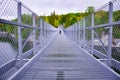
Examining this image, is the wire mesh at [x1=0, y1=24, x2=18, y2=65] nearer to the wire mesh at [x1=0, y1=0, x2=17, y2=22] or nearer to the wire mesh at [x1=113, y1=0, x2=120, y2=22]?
the wire mesh at [x1=0, y1=0, x2=17, y2=22]

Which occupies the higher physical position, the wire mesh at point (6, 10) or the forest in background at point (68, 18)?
the forest in background at point (68, 18)

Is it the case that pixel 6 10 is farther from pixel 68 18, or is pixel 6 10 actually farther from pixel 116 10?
pixel 68 18

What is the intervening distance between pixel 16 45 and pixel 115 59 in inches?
62.2

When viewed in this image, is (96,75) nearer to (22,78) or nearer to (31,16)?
(22,78)

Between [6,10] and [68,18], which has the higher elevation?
[68,18]

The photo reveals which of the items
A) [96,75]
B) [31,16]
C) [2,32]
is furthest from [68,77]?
[31,16]

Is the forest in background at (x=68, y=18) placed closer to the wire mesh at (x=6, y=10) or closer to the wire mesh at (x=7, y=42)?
the wire mesh at (x=7, y=42)

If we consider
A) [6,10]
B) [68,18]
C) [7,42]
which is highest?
[68,18]

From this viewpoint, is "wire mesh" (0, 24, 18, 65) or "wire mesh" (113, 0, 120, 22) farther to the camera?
"wire mesh" (113, 0, 120, 22)

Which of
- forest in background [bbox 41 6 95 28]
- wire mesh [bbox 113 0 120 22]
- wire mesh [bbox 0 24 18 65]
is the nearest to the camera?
wire mesh [bbox 0 24 18 65]

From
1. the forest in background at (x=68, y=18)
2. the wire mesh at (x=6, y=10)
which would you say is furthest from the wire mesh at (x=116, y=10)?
the forest in background at (x=68, y=18)

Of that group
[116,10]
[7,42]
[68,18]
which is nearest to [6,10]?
[7,42]

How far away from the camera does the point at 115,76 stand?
3.38 metres

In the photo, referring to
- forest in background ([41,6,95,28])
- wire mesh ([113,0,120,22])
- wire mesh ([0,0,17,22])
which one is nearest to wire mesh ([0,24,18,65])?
wire mesh ([0,0,17,22])
